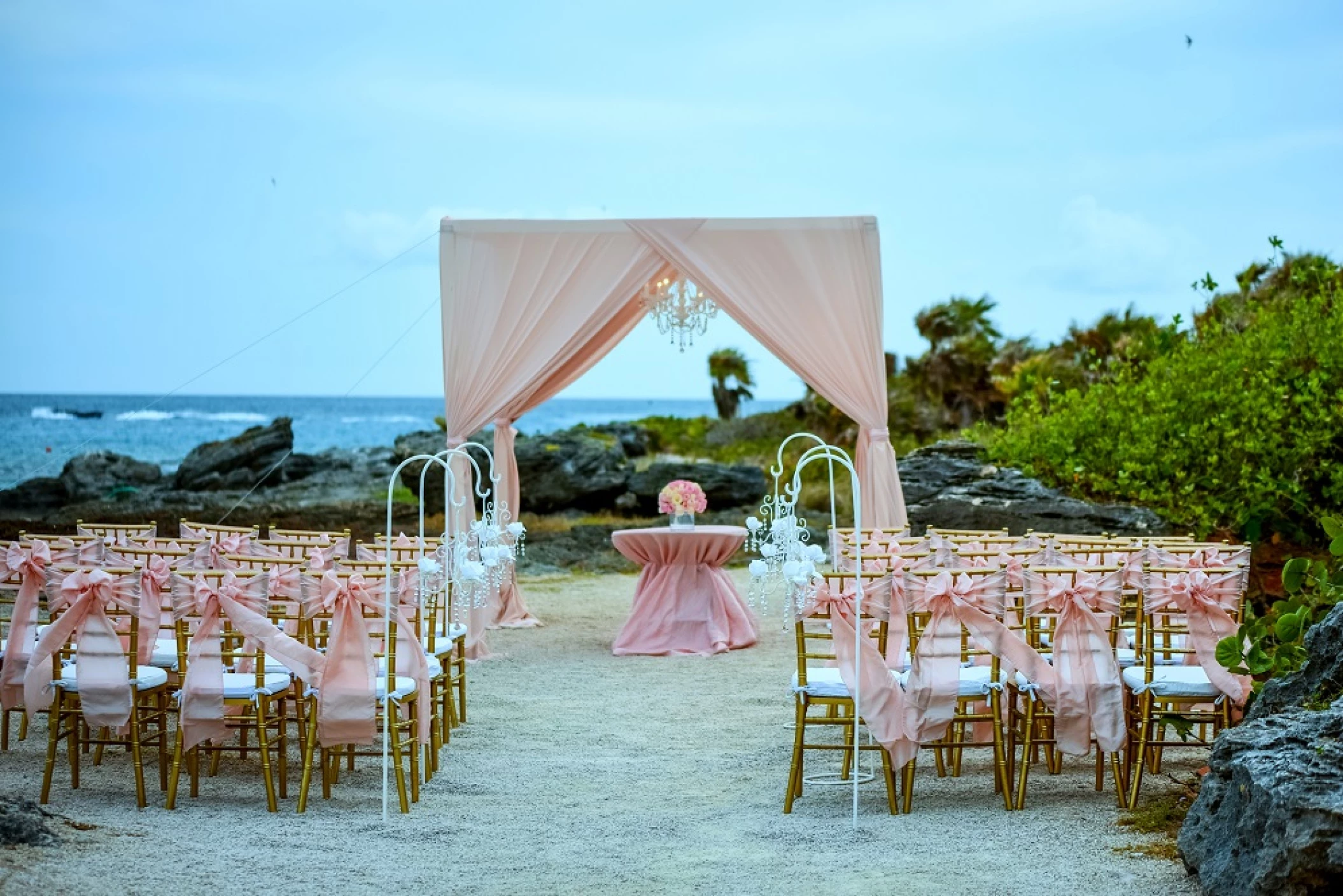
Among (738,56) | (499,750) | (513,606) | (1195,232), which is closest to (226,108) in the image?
(738,56)

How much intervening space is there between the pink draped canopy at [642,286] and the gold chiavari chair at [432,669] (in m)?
2.97

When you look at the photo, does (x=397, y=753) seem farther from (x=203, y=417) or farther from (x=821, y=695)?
(x=203, y=417)

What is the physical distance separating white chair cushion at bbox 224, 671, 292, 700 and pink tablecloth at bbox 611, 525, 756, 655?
3.73 m

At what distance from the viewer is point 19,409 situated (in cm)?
4569

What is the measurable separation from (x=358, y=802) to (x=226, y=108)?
3241 centimetres

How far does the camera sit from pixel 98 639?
16.7 ft

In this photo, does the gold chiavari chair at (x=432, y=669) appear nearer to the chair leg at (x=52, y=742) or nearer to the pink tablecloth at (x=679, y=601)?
the chair leg at (x=52, y=742)

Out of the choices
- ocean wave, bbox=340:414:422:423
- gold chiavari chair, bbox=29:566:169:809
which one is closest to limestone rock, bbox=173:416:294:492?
gold chiavari chair, bbox=29:566:169:809

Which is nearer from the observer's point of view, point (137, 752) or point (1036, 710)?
point (137, 752)

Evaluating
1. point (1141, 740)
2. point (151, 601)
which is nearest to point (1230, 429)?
point (1141, 740)

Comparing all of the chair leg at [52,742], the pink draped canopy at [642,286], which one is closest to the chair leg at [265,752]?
the chair leg at [52,742]

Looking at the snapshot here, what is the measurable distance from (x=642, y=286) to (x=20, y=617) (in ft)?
14.6

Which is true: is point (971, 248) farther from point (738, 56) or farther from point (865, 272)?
point (865, 272)

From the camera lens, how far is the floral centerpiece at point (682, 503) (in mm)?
8859
